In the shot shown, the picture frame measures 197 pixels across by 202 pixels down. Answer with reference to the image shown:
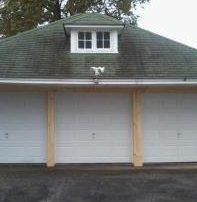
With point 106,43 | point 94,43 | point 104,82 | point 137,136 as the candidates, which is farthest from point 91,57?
point 137,136

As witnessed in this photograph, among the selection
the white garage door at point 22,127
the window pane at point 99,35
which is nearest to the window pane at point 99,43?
the window pane at point 99,35

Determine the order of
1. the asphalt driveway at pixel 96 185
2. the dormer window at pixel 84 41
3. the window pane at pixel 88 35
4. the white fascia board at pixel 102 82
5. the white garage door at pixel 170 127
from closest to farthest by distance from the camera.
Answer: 1. the asphalt driveway at pixel 96 185
2. the white fascia board at pixel 102 82
3. the white garage door at pixel 170 127
4. the dormer window at pixel 84 41
5. the window pane at pixel 88 35

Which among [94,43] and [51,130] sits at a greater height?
[94,43]

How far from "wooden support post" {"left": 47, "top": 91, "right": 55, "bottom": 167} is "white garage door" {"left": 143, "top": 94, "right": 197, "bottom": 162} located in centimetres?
282

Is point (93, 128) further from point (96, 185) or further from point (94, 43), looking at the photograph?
point (96, 185)

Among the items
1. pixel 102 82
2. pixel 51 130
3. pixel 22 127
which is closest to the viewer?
pixel 102 82

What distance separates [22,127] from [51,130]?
0.95m

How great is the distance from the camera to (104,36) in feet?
53.4

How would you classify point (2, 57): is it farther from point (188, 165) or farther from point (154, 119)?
point (188, 165)

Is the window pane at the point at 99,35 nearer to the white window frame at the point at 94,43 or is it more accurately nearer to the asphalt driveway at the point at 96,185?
the white window frame at the point at 94,43

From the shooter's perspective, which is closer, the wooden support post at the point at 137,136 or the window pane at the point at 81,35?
the wooden support post at the point at 137,136

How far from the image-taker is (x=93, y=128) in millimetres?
14734

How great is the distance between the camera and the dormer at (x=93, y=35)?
15.9 metres

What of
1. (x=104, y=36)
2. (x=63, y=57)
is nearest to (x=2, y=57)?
(x=63, y=57)
